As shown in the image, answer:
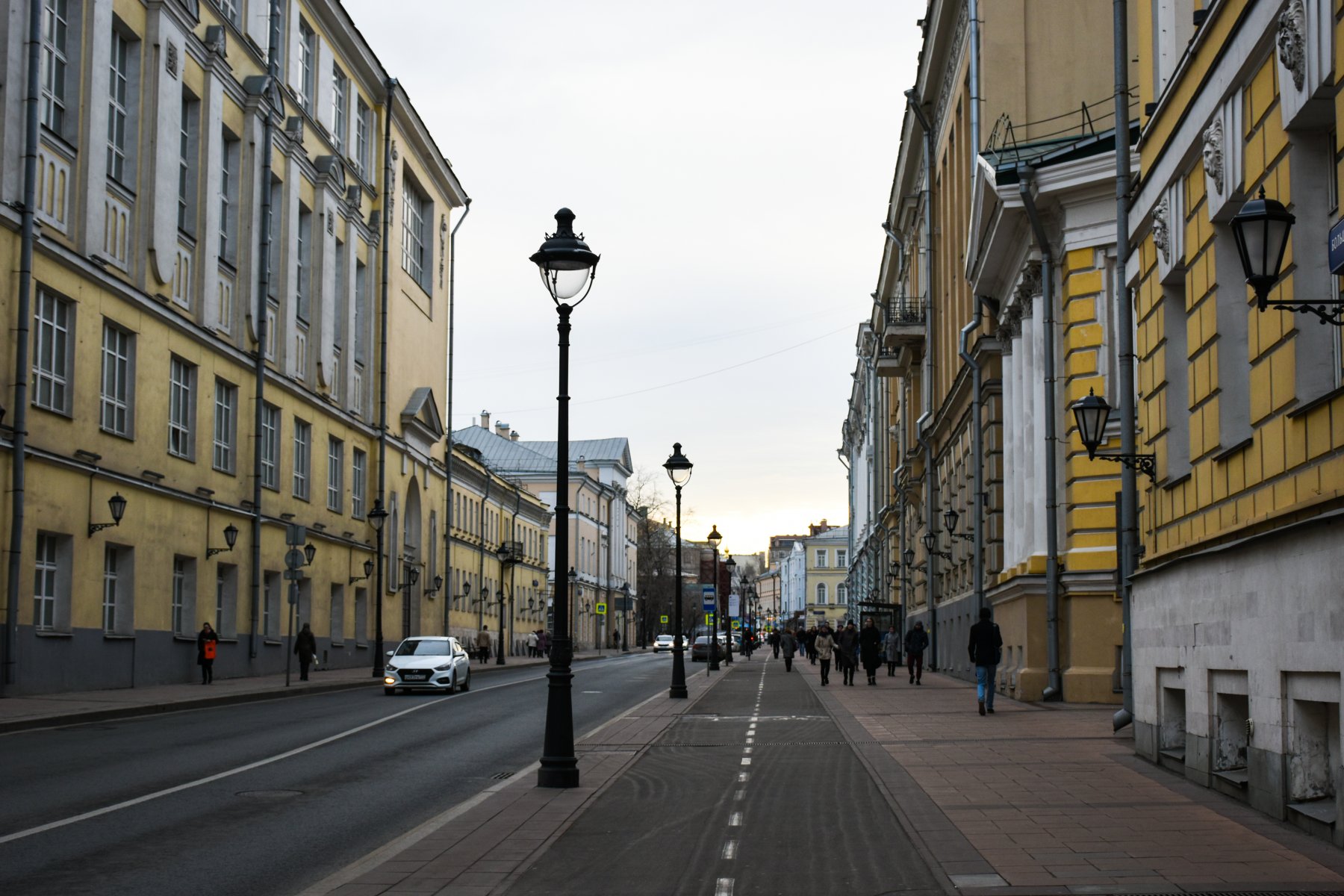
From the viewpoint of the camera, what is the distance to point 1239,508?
40.2 feet

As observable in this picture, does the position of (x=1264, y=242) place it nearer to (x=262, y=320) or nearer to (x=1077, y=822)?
(x=1077, y=822)

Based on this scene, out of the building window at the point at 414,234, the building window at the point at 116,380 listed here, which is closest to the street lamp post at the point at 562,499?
the building window at the point at 116,380

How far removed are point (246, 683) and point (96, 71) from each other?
564 inches

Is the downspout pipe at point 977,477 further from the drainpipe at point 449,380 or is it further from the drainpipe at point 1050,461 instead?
the drainpipe at point 449,380

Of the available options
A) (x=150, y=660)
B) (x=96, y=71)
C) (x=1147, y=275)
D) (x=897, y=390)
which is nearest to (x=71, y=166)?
(x=96, y=71)

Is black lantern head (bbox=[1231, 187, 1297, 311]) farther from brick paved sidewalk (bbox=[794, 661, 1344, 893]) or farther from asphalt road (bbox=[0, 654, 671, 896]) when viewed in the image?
asphalt road (bbox=[0, 654, 671, 896])

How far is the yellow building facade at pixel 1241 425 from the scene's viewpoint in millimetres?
10242

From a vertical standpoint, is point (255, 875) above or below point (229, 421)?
below

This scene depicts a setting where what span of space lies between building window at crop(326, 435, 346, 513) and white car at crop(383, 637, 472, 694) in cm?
1607

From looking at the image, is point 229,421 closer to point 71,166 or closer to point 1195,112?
point 71,166

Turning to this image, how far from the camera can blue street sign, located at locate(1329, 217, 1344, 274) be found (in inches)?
354

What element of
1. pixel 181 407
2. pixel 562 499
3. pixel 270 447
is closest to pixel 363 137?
pixel 270 447

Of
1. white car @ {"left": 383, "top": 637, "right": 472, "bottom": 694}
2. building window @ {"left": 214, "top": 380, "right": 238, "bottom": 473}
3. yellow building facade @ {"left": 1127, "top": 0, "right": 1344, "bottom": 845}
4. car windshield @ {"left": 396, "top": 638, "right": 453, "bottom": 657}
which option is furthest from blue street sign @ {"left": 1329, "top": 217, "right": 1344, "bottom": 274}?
building window @ {"left": 214, "top": 380, "right": 238, "bottom": 473}

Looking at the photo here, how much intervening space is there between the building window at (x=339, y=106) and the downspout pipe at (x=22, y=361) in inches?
902
